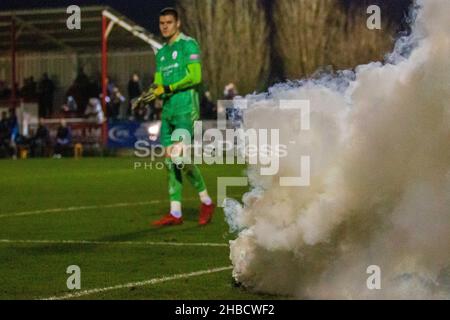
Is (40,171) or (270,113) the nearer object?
(270,113)

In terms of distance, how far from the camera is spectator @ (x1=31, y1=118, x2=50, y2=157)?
4119 cm

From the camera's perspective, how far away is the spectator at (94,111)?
139ft

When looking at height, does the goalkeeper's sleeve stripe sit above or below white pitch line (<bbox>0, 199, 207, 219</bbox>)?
above

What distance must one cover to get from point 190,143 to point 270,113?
6.02m

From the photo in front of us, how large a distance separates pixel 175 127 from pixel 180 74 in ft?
2.26

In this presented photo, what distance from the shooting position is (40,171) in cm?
2967

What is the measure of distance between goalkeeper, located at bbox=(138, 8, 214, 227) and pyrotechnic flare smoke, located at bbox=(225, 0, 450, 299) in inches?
234

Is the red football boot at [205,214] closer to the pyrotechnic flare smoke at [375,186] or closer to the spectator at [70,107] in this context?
the pyrotechnic flare smoke at [375,186]

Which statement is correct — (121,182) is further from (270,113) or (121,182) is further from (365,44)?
(365,44)

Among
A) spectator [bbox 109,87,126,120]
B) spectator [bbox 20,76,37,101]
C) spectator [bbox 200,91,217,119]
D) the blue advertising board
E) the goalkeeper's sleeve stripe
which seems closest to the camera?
the goalkeeper's sleeve stripe

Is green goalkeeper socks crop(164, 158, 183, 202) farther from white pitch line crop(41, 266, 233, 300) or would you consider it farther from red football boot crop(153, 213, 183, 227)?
white pitch line crop(41, 266, 233, 300)

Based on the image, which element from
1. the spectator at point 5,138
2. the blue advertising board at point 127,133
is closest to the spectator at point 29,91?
the spectator at point 5,138

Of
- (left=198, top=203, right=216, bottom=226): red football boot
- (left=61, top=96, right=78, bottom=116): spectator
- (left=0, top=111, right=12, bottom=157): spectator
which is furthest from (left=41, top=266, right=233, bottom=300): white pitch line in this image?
(left=61, top=96, right=78, bottom=116): spectator
